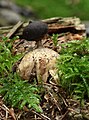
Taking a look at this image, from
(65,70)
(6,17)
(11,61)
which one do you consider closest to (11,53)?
(11,61)

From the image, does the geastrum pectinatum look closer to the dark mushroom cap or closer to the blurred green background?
the dark mushroom cap

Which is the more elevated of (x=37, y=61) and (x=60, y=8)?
(x=60, y=8)

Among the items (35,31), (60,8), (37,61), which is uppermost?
(60,8)

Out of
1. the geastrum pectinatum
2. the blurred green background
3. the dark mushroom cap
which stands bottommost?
the geastrum pectinatum

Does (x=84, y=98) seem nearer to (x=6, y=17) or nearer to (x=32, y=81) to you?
(x=32, y=81)

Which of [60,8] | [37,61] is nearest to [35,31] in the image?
[37,61]

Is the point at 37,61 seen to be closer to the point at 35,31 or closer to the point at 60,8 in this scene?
the point at 35,31

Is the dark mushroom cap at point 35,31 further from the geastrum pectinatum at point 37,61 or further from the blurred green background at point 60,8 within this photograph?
the blurred green background at point 60,8

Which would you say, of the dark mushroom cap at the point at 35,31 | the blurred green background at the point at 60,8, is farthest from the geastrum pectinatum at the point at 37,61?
the blurred green background at the point at 60,8

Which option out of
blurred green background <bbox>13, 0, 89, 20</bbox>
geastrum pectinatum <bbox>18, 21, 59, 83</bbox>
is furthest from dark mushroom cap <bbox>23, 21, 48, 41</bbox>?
blurred green background <bbox>13, 0, 89, 20</bbox>
